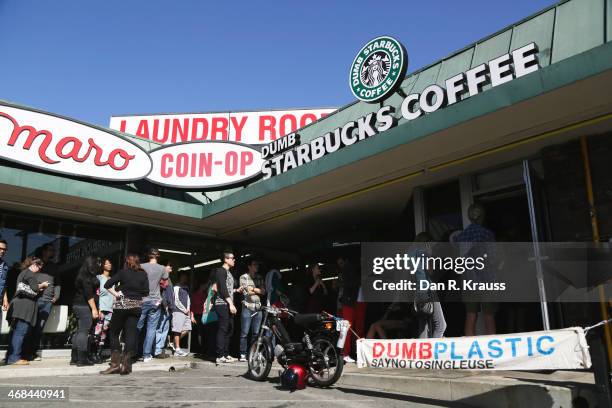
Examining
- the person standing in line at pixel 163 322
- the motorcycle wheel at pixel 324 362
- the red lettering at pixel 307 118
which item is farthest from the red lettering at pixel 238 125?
the motorcycle wheel at pixel 324 362

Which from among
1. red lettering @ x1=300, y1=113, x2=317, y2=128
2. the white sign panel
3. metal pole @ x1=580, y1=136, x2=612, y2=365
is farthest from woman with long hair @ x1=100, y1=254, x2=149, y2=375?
red lettering @ x1=300, y1=113, x2=317, y2=128

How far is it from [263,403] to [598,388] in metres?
3.14

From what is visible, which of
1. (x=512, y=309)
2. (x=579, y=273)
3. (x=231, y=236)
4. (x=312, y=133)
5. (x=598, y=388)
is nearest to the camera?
(x=598, y=388)

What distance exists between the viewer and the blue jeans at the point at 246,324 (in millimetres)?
8234

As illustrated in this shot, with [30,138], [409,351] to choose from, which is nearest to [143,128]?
[30,138]

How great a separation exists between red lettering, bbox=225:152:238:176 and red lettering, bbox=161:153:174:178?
1.28 meters

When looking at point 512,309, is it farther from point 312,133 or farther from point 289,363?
point 312,133

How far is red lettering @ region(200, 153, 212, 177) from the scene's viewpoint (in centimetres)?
1079

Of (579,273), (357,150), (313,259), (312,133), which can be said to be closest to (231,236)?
(313,259)

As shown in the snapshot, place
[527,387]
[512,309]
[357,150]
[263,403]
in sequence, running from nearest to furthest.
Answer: [527,387], [263,403], [512,309], [357,150]

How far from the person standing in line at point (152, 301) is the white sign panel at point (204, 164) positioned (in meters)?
2.61

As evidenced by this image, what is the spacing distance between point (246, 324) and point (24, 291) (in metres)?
3.61

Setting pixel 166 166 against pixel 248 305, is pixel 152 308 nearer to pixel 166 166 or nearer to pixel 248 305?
pixel 248 305

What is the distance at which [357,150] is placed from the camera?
23.4 ft
